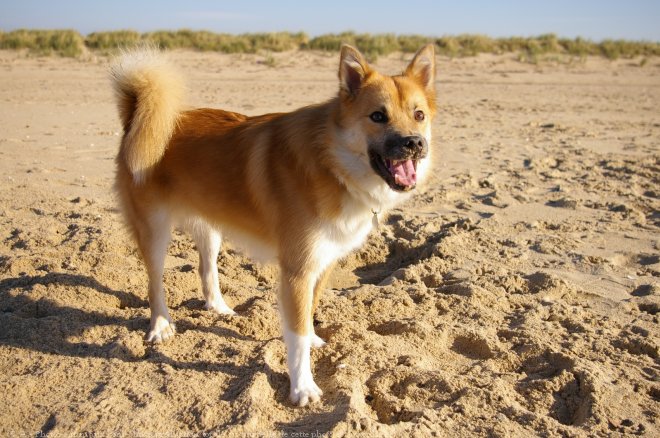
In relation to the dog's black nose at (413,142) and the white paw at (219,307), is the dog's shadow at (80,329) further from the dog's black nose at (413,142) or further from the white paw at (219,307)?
the dog's black nose at (413,142)

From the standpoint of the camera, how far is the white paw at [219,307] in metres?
3.72

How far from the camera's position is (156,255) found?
3434 mm

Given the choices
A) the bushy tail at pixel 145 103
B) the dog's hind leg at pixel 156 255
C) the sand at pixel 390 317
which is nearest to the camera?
the sand at pixel 390 317

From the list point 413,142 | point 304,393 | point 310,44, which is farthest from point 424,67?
point 310,44

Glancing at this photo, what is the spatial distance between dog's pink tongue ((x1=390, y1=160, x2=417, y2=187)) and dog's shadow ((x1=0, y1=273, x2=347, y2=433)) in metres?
1.13

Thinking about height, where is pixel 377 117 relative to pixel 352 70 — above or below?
below

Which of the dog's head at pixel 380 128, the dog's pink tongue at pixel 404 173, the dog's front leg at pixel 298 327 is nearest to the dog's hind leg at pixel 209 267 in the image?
the dog's front leg at pixel 298 327

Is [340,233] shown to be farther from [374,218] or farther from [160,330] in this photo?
[160,330]

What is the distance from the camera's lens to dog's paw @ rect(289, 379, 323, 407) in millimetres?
2768

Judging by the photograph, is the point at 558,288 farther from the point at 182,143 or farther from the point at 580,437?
the point at 182,143

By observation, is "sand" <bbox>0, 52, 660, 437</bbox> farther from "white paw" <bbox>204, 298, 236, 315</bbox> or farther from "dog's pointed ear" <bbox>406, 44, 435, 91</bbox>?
Result: "dog's pointed ear" <bbox>406, 44, 435, 91</bbox>

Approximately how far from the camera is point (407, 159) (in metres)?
2.76

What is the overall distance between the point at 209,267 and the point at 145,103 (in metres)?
1.16

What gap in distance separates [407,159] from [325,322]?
4.53ft
